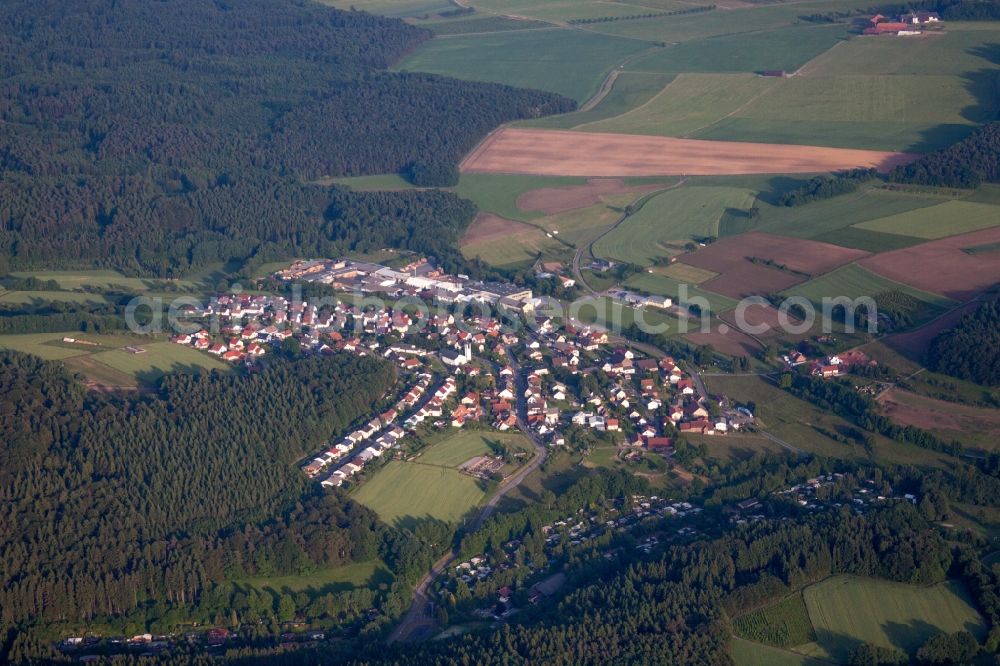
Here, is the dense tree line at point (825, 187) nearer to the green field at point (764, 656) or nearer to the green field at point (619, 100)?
the green field at point (619, 100)

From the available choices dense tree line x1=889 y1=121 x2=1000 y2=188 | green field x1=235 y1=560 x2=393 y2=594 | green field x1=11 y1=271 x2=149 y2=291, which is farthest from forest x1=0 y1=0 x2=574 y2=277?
green field x1=235 y1=560 x2=393 y2=594

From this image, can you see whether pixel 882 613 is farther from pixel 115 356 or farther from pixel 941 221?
pixel 941 221

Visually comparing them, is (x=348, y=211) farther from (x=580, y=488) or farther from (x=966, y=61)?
(x=966, y=61)

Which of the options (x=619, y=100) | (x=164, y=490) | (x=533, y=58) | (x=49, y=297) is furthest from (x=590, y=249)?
(x=533, y=58)

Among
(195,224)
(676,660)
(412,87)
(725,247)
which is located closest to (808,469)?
(676,660)

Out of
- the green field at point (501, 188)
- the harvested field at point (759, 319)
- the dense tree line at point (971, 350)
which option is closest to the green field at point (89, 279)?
the green field at point (501, 188)

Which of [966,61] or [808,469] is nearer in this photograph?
[808,469]
